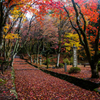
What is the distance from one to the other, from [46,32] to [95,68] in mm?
13851

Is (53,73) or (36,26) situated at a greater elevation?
(36,26)

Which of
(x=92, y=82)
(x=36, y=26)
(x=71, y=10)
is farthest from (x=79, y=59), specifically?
(x=92, y=82)

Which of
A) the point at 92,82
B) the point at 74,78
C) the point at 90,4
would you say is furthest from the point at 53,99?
the point at 90,4

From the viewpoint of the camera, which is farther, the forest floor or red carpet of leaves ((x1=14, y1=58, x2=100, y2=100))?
red carpet of leaves ((x1=14, y1=58, x2=100, y2=100))

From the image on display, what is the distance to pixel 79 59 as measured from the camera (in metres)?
27.7

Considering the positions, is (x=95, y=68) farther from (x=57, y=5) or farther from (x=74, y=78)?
(x=57, y=5)

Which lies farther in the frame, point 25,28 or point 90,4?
point 25,28

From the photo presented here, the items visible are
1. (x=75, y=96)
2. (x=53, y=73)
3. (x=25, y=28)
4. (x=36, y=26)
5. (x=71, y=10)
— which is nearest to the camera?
(x=75, y=96)

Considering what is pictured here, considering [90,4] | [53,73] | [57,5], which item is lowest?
[53,73]

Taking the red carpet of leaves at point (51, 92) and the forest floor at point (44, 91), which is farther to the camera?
the red carpet of leaves at point (51, 92)

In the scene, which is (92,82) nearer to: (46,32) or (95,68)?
(95,68)

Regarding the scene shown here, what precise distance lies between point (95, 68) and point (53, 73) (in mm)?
5616

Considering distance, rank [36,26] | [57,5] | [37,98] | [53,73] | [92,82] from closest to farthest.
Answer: [37,98] → [92,82] → [57,5] → [53,73] → [36,26]

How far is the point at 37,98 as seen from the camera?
4.22 meters
